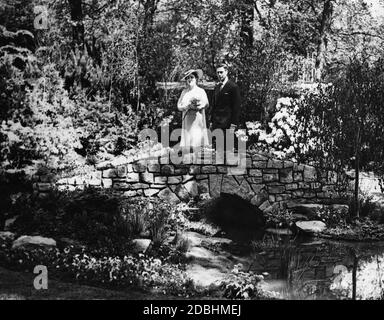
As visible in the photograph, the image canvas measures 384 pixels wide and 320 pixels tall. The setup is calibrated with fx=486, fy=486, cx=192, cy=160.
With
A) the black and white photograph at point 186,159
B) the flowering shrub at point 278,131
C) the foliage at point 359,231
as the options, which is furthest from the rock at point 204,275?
the flowering shrub at point 278,131

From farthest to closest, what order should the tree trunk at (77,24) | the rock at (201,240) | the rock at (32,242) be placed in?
the tree trunk at (77,24) < the rock at (201,240) < the rock at (32,242)

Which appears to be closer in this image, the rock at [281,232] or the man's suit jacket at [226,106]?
the rock at [281,232]

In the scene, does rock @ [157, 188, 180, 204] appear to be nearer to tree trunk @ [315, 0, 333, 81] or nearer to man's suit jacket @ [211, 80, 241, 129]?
man's suit jacket @ [211, 80, 241, 129]

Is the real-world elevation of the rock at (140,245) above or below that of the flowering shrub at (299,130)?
below

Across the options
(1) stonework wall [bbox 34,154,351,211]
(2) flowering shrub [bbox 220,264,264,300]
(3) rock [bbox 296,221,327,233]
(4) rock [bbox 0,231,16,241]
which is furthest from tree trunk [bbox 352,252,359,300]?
(4) rock [bbox 0,231,16,241]

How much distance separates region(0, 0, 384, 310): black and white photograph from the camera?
19.4 ft

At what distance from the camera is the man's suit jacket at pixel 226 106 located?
28.9ft

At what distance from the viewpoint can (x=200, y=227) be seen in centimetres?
809

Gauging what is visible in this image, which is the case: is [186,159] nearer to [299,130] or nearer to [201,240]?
[201,240]

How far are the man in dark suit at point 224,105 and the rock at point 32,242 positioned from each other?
3526mm

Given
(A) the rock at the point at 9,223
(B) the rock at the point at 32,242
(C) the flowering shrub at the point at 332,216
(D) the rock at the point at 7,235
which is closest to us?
(B) the rock at the point at 32,242

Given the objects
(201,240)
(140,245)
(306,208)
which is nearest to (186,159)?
(201,240)

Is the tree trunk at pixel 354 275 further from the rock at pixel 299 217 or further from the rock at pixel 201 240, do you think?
the rock at pixel 201 240
